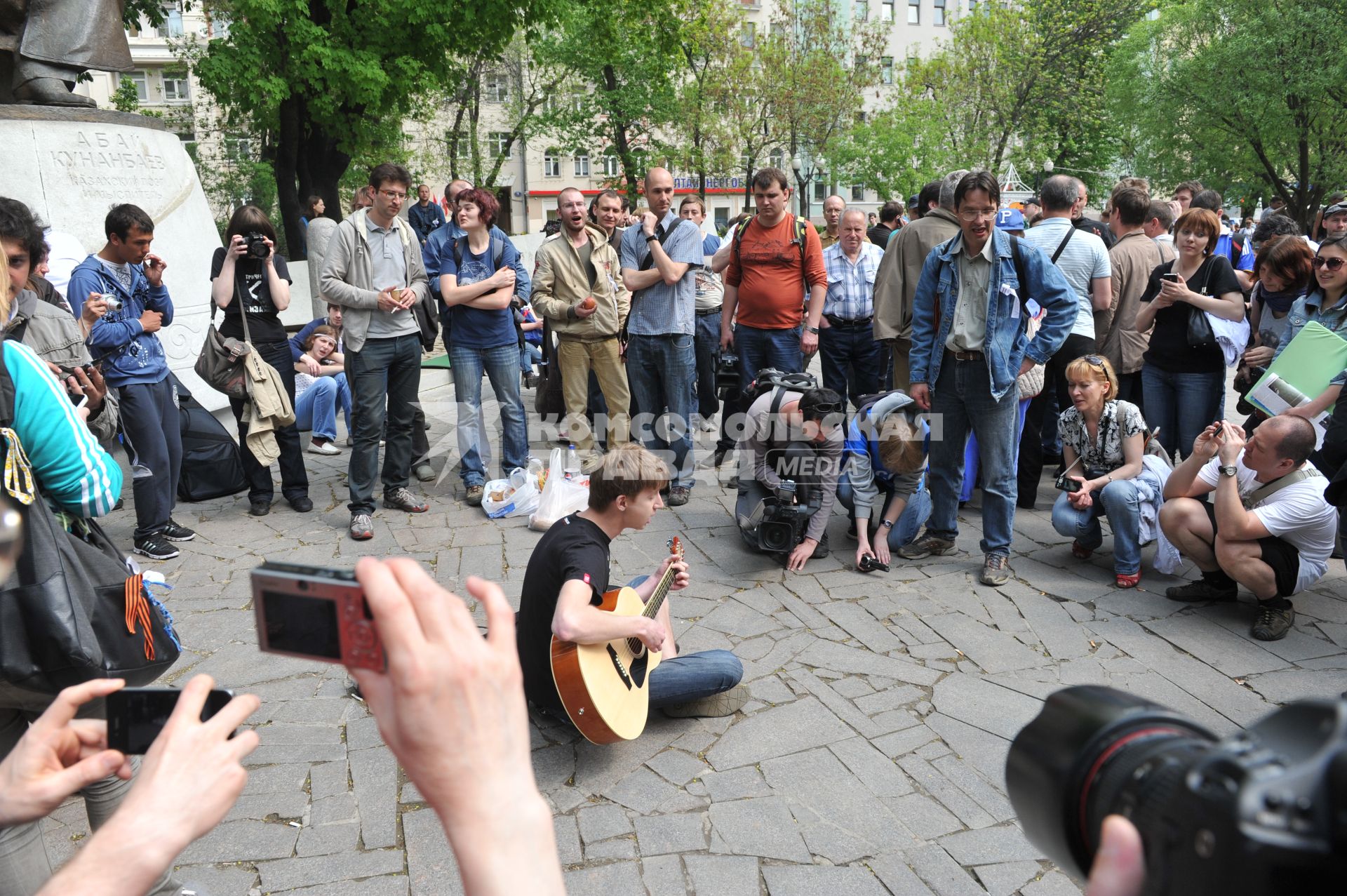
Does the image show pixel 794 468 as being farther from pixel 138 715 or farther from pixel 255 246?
pixel 138 715

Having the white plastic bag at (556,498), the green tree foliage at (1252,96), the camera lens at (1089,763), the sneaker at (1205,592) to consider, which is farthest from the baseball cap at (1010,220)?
the green tree foliage at (1252,96)

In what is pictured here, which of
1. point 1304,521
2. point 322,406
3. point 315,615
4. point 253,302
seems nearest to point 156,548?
point 253,302

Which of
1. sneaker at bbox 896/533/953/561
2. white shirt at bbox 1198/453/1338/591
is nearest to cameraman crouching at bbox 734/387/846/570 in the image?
sneaker at bbox 896/533/953/561

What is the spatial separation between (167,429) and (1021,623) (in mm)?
5132

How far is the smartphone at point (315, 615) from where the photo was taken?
907 millimetres

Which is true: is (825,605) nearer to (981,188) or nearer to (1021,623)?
(1021,623)

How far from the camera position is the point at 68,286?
5.39 m

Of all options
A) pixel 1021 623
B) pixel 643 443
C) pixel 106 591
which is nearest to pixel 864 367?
pixel 643 443

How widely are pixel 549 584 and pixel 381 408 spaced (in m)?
3.27

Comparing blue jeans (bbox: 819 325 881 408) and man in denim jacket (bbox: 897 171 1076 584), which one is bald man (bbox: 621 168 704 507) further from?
man in denim jacket (bbox: 897 171 1076 584)

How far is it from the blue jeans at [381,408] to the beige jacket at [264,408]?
1.52ft

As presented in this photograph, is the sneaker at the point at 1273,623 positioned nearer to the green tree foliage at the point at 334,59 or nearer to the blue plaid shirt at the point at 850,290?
the blue plaid shirt at the point at 850,290

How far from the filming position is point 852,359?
7.51 m

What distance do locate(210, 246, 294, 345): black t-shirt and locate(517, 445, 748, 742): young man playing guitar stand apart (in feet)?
12.3
